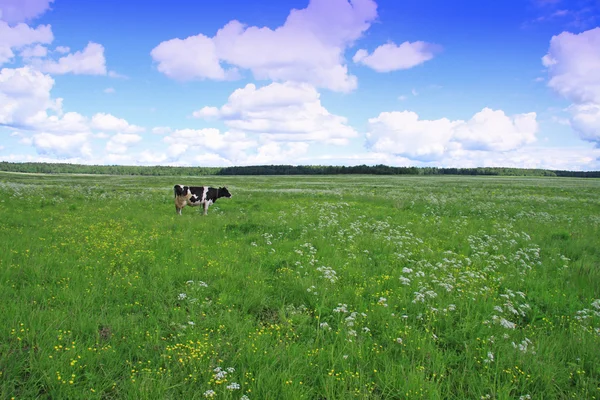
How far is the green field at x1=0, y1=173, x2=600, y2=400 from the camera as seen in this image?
4434 millimetres

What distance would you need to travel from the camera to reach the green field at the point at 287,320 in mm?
4434

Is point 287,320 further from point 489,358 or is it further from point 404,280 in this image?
point 489,358

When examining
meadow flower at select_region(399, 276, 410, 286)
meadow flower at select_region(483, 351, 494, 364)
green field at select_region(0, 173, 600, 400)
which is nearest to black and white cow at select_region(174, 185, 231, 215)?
green field at select_region(0, 173, 600, 400)

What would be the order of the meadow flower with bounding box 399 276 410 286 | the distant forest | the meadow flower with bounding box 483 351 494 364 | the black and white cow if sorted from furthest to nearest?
the distant forest → the black and white cow → the meadow flower with bounding box 399 276 410 286 → the meadow flower with bounding box 483 351 494 364

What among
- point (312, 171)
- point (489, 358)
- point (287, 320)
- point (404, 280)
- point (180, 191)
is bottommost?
point (489, 358)

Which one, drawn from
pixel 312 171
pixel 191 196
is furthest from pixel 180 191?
pixel 312 171

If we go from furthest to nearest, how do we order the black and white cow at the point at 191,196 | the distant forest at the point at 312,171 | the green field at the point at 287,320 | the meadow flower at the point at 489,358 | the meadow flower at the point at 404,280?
the distant forest at the point at 312,171 < the black and white cow at the point at 191,196 < the meadow flower at the point at 404,280 < the meadow flower at the point at 489,358 < the green field at the point at 287,320

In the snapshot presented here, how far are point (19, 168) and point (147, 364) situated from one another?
209 metres

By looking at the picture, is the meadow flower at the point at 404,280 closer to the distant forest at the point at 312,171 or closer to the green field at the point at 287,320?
the green field at the point at 287,320

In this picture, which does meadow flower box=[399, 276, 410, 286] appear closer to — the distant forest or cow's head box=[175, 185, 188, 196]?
cow's head box=[175, 185, 188, 196]

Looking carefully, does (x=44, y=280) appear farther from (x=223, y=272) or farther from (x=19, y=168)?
(x=19, y=168)

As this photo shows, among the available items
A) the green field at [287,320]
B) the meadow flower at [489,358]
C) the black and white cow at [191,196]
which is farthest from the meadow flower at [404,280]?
the black and white cow at [191,196]

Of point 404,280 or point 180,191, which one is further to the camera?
point 180,191

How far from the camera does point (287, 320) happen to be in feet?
19.7
